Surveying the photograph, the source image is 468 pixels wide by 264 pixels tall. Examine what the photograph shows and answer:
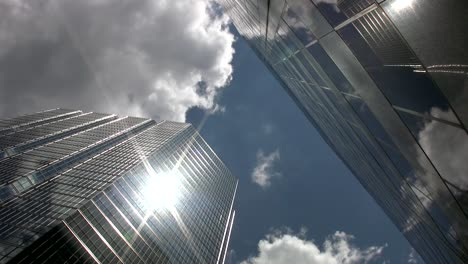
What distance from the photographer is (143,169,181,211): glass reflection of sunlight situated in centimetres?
9662

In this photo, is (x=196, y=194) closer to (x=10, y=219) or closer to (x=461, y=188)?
(x=10, y=219)

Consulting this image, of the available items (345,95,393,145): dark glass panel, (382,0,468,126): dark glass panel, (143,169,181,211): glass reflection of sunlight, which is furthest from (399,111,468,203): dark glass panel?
(143,169,181,211): glass reflection of sunlight

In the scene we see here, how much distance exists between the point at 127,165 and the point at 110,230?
1199 inches

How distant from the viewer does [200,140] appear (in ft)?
557

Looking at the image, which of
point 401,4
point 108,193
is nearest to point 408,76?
point 401,4

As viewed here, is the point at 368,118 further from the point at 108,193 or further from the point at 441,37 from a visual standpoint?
the point at 108,193

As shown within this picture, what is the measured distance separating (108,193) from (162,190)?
26.6 meters

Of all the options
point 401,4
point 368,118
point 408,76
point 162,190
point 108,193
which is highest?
point 108,193

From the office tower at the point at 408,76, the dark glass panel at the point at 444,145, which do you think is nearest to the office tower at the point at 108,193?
the office tower at the point at 408,76

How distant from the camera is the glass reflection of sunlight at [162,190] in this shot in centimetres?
9662

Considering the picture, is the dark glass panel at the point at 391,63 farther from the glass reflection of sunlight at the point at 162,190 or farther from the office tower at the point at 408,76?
the glass reflection of sunlight at the point at 162,190

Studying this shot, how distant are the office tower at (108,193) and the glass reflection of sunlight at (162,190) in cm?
39

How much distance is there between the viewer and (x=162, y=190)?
4107 inches

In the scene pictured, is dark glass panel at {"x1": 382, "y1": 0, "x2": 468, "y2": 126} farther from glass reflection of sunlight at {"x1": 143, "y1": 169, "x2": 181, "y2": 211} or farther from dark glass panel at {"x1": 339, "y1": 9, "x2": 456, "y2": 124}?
glass reflection of sunlight at {"x1": 143, "y1": 169, "x2": 181, "y2": 211}
